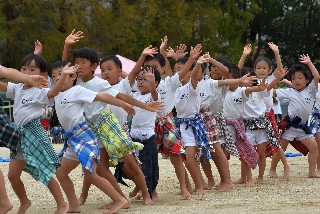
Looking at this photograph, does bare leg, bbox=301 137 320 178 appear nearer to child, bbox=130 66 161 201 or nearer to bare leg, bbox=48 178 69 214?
child, bbox=130 66 161 201

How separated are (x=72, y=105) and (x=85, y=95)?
170mm

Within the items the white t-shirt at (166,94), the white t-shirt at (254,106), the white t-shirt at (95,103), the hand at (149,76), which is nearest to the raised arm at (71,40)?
the white t-shirt at (95,103)

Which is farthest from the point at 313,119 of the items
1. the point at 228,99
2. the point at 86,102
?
the point at 86,102

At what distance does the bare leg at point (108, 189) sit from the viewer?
7277 millimetres

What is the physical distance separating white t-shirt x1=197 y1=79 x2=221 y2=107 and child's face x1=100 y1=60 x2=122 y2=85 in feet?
4.43

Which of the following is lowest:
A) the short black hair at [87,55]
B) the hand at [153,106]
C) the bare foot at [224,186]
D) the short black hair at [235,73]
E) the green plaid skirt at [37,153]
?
the bare foot at [224,186]

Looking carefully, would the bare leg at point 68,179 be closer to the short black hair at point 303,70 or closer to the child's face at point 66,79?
the child's face at point 66,79

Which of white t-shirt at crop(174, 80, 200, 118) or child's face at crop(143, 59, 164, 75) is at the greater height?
child's face at crop(143, 59, 164, 75)

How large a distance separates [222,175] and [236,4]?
2453 centimetres

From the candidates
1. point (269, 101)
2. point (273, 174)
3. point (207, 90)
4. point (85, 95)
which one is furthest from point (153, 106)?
point (273, 174)

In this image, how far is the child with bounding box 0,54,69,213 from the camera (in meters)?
7.07

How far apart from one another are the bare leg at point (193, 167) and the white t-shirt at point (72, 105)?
1814mm

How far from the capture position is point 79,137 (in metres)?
7.29

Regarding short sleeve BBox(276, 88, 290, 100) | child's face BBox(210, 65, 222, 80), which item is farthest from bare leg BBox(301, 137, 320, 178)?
child's face BBox(210, 65, 222, 80)
